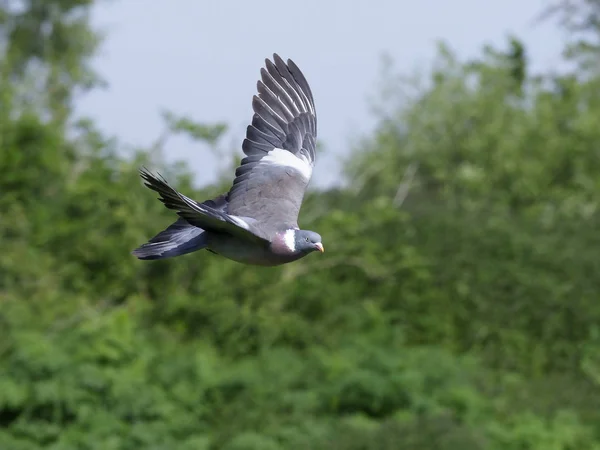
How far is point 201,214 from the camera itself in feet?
11.1

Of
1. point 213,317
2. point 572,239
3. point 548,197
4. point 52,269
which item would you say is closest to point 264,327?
point 213,317

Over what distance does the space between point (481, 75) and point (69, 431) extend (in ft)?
36.3

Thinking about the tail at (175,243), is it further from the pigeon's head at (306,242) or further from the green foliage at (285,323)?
the green foliage at (285,323)

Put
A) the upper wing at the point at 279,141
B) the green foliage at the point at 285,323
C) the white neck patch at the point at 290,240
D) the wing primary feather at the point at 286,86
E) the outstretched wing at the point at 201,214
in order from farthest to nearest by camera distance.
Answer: the green foliage at the point at 285,323, the wing primary feather at the point at 286,86, the upper wing at the point at 279,141, the white neck patch at the point at 290,240, the outstretched wing at the point at 201,214

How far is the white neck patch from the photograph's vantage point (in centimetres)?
364

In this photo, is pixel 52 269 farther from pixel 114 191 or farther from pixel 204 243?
pixel 204 243

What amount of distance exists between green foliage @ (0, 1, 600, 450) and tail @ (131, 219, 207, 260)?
4.22 m

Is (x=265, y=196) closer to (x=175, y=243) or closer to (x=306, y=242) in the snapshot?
(x=175, y=243)

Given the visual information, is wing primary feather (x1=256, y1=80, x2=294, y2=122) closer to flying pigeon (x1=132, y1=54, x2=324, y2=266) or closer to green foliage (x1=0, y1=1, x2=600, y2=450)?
flying pigeon (x1=132, y1=54, x2=324, y2=266)

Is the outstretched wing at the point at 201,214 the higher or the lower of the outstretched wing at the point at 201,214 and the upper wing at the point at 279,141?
the lower

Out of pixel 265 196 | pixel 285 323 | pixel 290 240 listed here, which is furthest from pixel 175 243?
pixel 285 323

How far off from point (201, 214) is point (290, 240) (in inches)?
15.2

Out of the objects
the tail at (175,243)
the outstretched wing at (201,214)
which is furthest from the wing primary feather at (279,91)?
the outstretched wing at (201,214)

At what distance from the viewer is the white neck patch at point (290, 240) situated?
3.64 m
